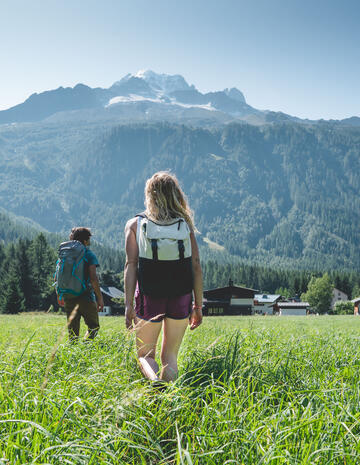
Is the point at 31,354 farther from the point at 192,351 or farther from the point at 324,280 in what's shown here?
the point at 324,280

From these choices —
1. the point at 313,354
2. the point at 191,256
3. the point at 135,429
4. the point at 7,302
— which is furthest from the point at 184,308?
the point at 7,302

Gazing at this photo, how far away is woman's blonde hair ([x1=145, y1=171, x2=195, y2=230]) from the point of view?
14.3 feet

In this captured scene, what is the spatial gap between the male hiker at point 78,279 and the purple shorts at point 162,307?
8.16 ft

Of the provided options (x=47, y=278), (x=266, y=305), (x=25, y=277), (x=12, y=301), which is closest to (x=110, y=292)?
(x=47, y=278)

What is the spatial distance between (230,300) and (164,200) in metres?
94.3

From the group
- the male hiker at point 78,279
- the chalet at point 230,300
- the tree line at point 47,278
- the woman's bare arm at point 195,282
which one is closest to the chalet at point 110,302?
the tree line at point 47,278

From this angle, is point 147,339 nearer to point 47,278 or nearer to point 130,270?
point 130,270

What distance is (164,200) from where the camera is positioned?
4.35m

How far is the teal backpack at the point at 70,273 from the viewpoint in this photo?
6.64 meters

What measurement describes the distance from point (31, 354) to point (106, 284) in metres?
98.3

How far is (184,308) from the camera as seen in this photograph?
167 inches

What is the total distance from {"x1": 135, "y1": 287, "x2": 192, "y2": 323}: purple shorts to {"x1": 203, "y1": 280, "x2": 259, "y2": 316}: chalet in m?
89.2

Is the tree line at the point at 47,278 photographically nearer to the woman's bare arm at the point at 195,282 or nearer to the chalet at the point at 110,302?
the chalet at the point at 110,302

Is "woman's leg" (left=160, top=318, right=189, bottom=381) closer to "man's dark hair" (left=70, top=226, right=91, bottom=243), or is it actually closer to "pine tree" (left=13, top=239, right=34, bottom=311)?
"man's dark hair" (left=70, top=226, right=91, bottom=243)
